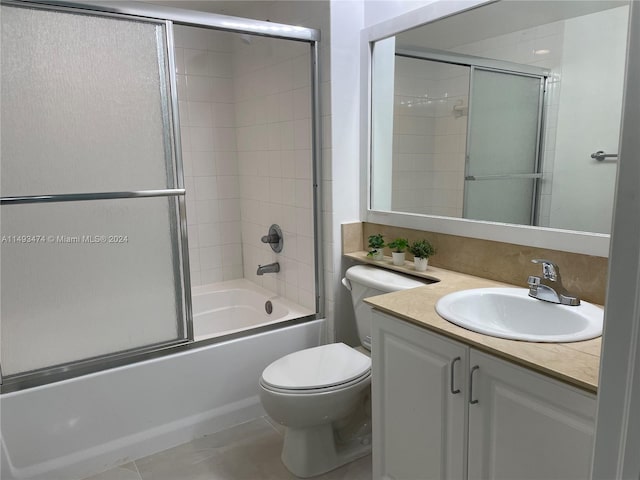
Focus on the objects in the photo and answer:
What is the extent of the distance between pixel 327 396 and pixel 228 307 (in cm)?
158

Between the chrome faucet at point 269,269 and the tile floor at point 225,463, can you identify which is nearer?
the tile floor at point 225,463

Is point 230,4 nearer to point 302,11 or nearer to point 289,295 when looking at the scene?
point 302,11

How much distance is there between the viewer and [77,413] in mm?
1969

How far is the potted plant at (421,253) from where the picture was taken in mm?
2139

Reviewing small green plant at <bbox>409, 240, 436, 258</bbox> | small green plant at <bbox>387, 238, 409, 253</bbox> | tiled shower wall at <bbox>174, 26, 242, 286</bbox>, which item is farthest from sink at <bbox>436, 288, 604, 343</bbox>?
tiled shower wall at <bbox>174, 26, 242, 286</bbox>

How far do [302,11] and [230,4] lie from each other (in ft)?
1.88

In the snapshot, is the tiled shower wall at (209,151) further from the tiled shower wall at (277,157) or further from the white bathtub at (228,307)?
the white bathtub at (228,307)

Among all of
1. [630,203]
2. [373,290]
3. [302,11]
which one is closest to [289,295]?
[373,290]

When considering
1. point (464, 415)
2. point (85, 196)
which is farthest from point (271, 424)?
point (85, 196)

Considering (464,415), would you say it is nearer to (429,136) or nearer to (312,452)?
(312,452)

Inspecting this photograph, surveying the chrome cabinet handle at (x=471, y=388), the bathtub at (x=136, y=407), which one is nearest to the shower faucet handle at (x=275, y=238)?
the bathtub at (x=136, y=407)

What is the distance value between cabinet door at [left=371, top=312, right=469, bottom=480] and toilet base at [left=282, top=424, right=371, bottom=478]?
11.8 inches

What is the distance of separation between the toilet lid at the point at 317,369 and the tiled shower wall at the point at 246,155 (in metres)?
0.56

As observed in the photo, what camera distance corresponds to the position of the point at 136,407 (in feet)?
6.91
